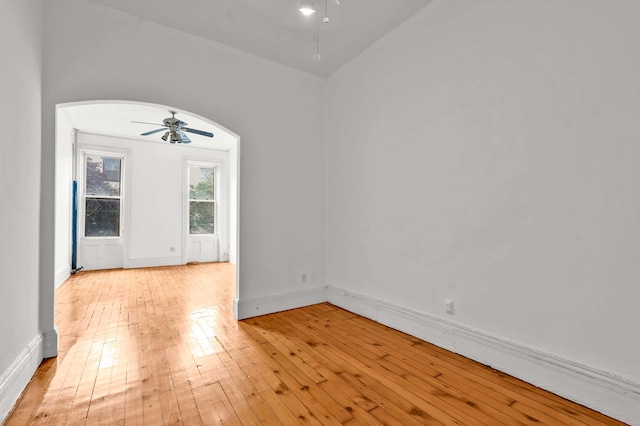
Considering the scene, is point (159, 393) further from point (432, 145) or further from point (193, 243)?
point (193, 243)

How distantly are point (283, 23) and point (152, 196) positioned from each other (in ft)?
18.3

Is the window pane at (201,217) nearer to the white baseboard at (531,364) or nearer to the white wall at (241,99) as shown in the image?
the white wall at (241,99)

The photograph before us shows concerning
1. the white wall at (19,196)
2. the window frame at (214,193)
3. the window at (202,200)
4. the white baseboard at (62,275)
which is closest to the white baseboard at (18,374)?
the white wall at (19,196)

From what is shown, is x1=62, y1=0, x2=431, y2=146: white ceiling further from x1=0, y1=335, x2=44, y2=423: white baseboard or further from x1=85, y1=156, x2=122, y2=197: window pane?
x1=85, y1=156, x2=122, y2=197: window pane

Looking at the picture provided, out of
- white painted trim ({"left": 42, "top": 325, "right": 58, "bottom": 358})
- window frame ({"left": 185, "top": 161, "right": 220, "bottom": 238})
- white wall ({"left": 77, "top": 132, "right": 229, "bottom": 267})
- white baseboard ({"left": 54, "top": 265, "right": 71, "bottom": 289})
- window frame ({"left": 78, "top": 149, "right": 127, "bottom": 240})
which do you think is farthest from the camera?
window frame ({"left": 185, "top": 161, "right": 220, "bottom": 238})

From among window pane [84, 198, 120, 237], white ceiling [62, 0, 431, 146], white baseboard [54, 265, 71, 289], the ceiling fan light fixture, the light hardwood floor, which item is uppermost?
white ceiling [62, 0, 431, 146]

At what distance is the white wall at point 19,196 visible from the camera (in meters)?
1.76

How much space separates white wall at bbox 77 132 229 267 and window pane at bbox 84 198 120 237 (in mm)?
333

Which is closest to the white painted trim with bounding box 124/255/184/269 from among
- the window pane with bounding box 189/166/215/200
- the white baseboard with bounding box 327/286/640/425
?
the window pane with bounding box 189/166/215/200

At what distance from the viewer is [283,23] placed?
3.00 m

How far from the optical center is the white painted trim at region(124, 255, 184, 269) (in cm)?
674

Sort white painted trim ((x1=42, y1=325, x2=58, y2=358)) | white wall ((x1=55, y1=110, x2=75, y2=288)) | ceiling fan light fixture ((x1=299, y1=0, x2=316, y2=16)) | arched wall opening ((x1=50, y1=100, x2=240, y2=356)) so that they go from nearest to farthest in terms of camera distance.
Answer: white painted trim ((x1=42, y1=325, x2=58, y2=358)) → ceiling fan light fixture ((x1=299, y1=0, x2=316, y2=16)) → white wall ((x1=55, y1=110, x2=75, y2=288)) → arched wall opening ((x1=50, y1=100, x2=240, y2=356))

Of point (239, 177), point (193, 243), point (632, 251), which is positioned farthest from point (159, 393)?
point (193, 243)

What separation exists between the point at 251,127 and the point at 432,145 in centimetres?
205
